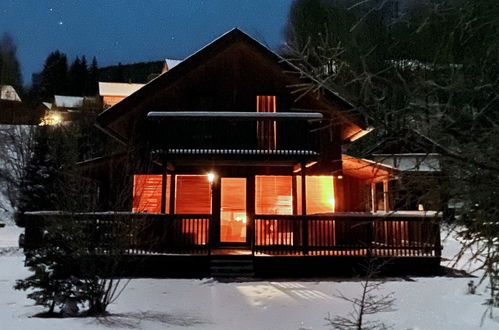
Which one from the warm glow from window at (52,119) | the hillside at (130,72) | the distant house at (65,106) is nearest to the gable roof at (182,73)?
the warm glow from window at (52,119)

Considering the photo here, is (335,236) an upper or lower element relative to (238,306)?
upper

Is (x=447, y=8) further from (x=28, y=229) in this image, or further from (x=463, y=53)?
(x=28, y=229)

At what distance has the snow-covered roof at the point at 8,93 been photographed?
43994mm

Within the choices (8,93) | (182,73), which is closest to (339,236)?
(182,73)

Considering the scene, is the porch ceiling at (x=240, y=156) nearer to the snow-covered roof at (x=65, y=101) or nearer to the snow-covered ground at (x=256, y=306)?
the snow-covered ground at (x=256, y=306)

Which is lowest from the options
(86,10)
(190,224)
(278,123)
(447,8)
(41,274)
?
(41,274)

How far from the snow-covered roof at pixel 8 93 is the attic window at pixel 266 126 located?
36.0 m

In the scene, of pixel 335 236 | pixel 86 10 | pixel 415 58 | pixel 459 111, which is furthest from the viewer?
pixel 86 10

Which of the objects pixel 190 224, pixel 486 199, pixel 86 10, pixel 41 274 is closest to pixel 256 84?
pixel 190 224

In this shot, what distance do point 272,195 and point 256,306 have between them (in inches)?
296

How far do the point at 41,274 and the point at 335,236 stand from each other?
7735 millimetres

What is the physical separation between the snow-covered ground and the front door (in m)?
3.93

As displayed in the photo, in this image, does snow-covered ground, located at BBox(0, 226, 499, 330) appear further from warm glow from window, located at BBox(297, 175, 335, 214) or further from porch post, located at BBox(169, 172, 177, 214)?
warm glow from window, located at BBox(297, 175, 335, 214)

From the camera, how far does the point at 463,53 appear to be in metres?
3.68
